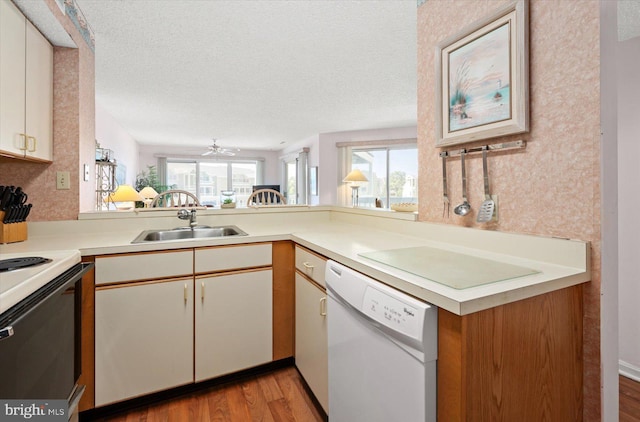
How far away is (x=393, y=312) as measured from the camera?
0.88 m

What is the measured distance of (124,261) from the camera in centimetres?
Answer: 149

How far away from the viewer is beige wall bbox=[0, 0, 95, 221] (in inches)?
71.2

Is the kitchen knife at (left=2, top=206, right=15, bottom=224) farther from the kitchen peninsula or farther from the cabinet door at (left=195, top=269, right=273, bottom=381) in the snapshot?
the cabinet door at (left=195, top=269, right=273, bottom=381)

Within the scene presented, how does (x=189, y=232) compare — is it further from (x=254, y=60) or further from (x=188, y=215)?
(x=254, y=60)

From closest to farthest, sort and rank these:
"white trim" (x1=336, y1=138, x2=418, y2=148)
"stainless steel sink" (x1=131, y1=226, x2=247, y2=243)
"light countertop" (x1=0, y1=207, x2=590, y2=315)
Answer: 1. "light countertop" (x1=0, y1=207, x2=590, y2=315)
2. "stainless steel sink" (x1=131, y1=226, x2=247, y2=243)
3. "white trim" (x1=336, y1=138, x2=418, y2=148)

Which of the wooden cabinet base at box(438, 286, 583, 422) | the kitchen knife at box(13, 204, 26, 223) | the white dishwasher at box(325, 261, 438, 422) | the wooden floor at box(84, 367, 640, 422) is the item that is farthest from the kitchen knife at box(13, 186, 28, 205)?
the wooden cabinet base at box(438, 286, 583, 422)

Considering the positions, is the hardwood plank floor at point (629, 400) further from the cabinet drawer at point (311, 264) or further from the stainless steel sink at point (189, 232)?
the stainless steel sink at point (189, 232)

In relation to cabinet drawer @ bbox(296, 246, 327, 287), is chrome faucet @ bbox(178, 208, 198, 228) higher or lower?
higher

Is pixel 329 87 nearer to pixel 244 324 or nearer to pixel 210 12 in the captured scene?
pixel 210 12

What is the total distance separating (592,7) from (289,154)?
7.82m

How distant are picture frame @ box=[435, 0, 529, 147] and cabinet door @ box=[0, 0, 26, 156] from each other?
6.23ft

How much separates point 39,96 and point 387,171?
5635 millimetres

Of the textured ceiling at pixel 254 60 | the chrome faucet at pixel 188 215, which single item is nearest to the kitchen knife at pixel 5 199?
the chrome faucet at pixel 188 215

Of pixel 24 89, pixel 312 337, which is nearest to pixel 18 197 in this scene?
pixel 24 89
